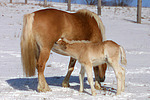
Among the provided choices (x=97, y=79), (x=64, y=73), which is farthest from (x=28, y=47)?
(x=64, y=73)

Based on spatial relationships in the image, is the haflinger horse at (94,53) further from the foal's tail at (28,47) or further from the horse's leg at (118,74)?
the foal's tail at (28,47)

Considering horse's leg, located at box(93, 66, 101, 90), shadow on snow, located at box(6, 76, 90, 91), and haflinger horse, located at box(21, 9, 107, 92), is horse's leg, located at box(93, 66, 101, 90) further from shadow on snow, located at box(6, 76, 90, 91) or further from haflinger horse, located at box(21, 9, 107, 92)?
shadow on snow, located at box(6, 76, 90, 91)

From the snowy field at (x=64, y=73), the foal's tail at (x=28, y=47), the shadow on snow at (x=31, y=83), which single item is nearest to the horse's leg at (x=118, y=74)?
the snowy field at (x=64, y=73)

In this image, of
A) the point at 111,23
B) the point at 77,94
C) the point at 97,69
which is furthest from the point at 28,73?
the point at 111,23

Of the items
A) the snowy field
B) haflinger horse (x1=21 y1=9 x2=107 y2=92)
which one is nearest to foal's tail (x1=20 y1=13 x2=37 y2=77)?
haflinger horse (x1=21 y1=9 x2=107 y2=92)

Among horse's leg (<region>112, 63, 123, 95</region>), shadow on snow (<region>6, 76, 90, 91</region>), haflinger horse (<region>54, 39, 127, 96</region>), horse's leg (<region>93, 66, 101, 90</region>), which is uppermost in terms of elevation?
haflinger horse (<region>54, 39, 127, 96</region>)

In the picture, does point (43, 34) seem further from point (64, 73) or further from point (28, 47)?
point (64, 73)

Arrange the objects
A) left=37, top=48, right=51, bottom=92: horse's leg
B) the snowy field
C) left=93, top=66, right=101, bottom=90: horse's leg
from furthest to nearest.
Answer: left=93, top=66, right=101, bottom=90: horse's leg → left=37, top=48, right=51, bottom=92: horse's leg → the snowy field

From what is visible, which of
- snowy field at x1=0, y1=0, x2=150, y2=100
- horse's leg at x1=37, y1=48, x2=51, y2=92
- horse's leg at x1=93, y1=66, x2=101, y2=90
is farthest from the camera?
horse's leg at x1=93, y1=66, x2=101, y2=90

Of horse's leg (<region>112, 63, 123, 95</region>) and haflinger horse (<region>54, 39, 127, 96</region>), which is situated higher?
haflinger horse (<region>54, 39, 127, 96</region>)

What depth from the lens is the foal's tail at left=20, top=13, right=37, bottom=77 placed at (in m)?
5.78

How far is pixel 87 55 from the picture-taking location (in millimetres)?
5441

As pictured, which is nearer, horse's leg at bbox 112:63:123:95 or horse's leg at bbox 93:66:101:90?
horse's leg at bbox 112:63:123:95

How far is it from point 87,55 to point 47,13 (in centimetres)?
154
